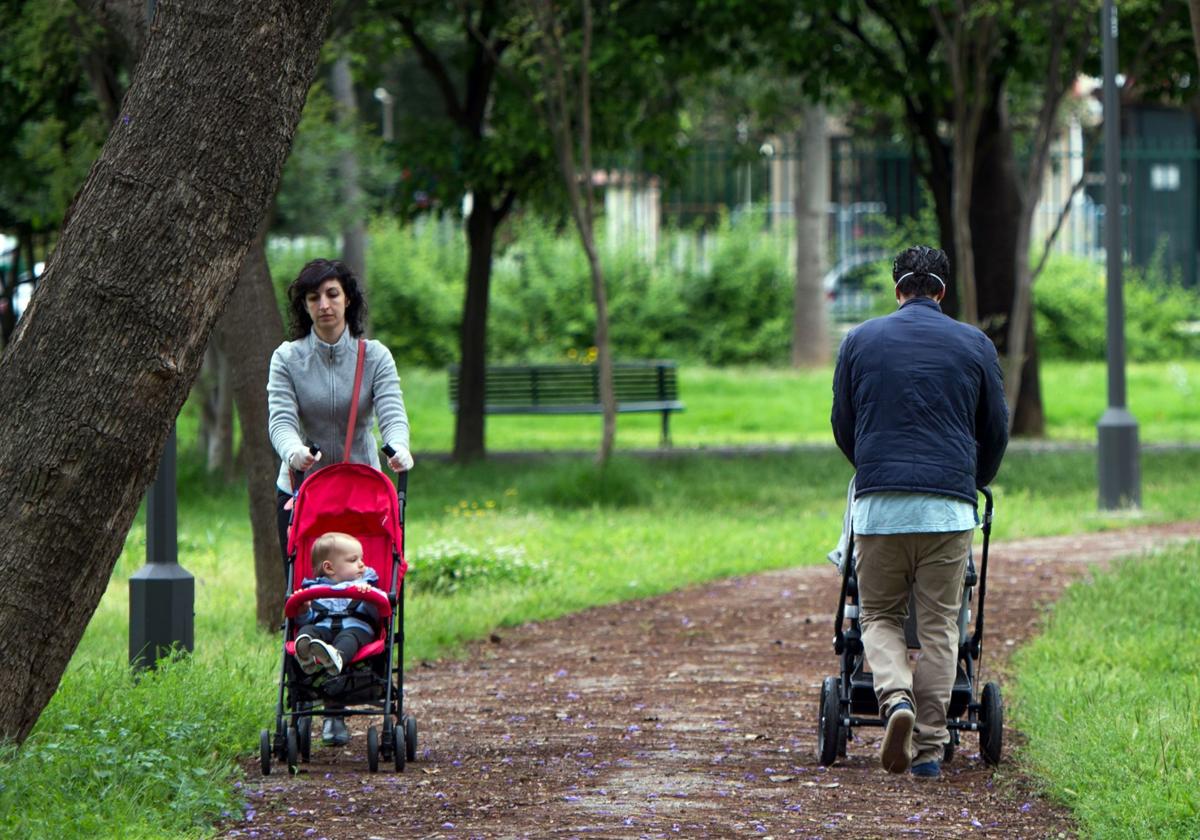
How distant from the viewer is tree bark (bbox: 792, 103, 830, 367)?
1180 inches

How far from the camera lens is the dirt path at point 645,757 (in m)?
5.59

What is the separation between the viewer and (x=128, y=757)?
5.80 metres

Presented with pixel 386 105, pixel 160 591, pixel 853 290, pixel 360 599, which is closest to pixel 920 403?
pixel 360 599

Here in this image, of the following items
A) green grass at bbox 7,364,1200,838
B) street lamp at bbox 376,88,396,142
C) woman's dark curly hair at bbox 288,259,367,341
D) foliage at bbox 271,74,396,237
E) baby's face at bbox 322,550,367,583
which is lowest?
green grass at bbox 7,364,1200,838

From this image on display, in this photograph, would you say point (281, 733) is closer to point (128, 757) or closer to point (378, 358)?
point (128, 757)

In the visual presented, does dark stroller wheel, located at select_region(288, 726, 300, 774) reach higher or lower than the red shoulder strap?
lower

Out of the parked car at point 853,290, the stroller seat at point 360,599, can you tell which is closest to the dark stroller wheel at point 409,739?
the stroller seat at point 360,599

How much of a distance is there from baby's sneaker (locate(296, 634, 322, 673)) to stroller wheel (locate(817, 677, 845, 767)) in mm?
1748

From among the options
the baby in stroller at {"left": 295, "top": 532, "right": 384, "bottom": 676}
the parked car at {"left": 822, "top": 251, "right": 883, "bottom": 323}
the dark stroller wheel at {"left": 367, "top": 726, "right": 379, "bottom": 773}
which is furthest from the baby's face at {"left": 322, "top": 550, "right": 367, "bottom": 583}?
the parked car at {"left": 822, "top": 251, "right": 883, "bottom": 323}

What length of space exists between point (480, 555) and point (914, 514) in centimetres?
573

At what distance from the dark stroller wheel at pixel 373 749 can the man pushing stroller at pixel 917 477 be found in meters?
1.69

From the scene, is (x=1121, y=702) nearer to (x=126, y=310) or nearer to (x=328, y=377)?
(x=328, y=377)

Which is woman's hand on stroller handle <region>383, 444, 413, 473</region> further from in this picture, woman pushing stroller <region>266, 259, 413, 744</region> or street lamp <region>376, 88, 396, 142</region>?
street lamp <region>376, 88, 396, 142</region>

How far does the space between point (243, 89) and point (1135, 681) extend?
4.22 m
